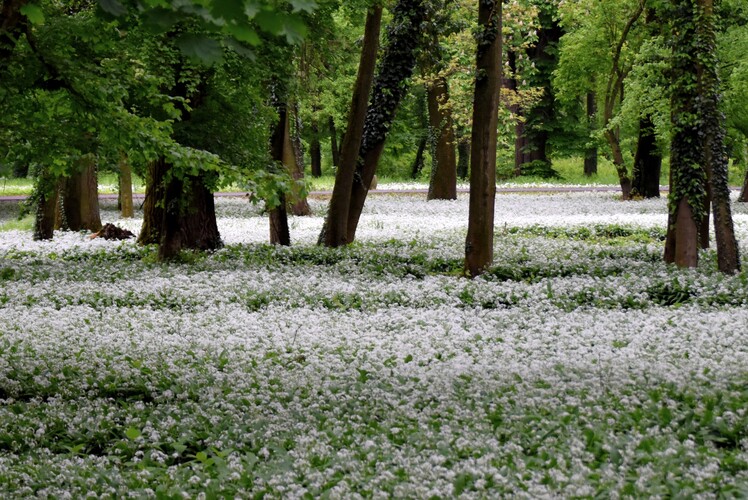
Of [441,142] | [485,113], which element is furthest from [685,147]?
[441,142]

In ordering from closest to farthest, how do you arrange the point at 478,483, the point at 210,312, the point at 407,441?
the point at 478,483, the point at 407,441, the point at 210,312

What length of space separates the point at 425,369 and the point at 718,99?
8951 millimetres

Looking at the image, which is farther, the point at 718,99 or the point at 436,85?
the point at 436,85

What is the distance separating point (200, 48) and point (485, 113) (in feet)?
38.9

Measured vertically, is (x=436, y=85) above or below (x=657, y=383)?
above

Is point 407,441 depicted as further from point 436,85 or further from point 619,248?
point 436,85

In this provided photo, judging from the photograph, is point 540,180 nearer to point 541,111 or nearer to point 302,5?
point 541,111

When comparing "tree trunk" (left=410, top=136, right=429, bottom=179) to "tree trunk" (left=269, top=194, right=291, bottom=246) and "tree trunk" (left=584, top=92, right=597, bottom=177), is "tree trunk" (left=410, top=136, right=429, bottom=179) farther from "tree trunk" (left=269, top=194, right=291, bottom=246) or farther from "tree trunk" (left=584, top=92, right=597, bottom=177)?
"tree trunk" (left=269, top=194, right=291, bottom=246)

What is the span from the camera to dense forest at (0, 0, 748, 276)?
31.4 feet

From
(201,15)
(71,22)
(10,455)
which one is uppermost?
(71,22)

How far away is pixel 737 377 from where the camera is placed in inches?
327

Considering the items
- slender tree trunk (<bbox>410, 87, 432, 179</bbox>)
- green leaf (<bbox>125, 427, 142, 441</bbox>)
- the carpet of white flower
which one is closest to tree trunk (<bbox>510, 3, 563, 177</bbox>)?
slender tree trunk (<bbox>410, 87, 432, 179</bbox>)

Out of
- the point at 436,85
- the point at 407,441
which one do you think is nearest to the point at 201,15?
the point at 407,441

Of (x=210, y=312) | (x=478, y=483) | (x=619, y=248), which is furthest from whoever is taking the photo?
(x=619, y=248)
